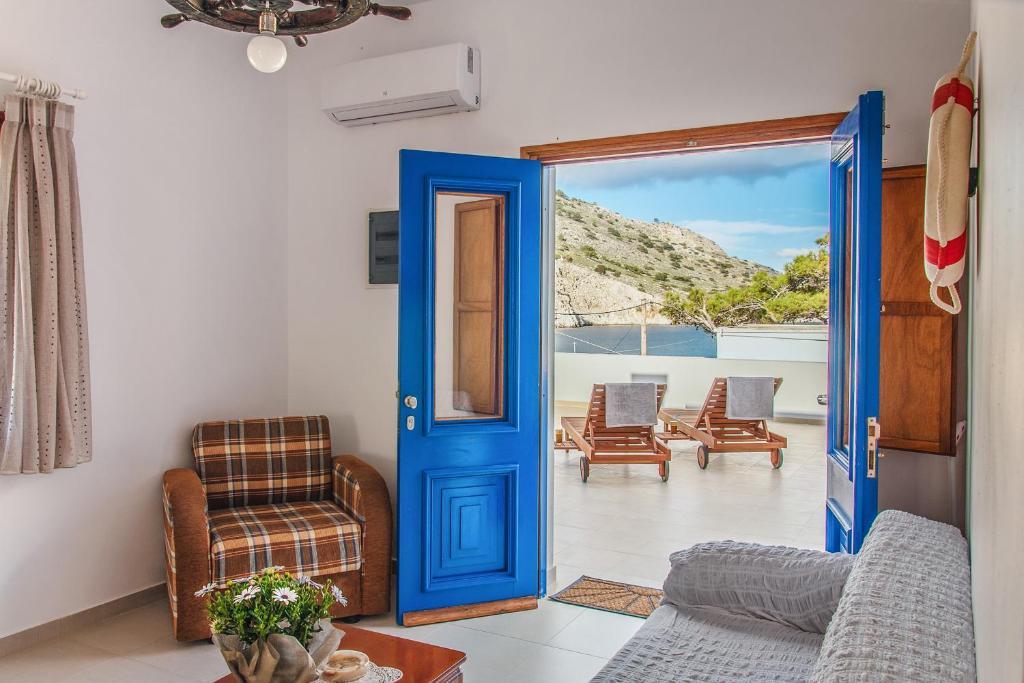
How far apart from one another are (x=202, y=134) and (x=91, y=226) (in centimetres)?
76

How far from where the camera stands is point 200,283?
3781 mm

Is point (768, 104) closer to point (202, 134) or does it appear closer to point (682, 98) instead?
point (682, 98)

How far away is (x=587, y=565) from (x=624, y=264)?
7.57 metres

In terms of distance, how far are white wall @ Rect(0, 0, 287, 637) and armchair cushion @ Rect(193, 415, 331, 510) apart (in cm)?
23

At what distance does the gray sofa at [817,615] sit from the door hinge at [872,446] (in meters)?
0.27

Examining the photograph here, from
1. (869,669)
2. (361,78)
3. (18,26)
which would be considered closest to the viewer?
(869,669)

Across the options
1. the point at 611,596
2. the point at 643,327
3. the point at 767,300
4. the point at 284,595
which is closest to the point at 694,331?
the point at 643,327

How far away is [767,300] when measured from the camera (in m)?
10.9

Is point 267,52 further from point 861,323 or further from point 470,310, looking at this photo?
point 861,323

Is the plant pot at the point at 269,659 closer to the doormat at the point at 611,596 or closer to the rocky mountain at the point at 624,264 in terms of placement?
the doormat at the point at 611,596

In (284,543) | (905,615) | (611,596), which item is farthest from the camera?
(611,596)

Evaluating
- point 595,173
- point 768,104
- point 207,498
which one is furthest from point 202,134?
point 595,173

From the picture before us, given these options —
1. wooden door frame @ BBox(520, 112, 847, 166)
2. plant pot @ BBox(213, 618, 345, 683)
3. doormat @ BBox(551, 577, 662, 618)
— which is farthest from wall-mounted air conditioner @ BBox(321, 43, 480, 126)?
plant pot @ BBox(213, 618, 345, 683)

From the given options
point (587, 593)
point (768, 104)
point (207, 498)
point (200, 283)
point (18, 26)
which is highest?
point (18, 26)
